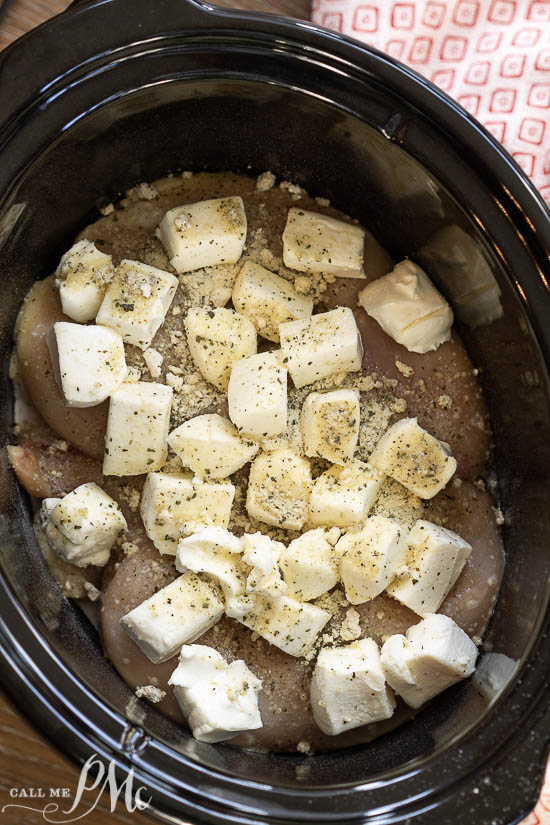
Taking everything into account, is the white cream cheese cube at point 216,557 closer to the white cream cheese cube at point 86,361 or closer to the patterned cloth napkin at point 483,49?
the white cream cheese cube at point 86,361

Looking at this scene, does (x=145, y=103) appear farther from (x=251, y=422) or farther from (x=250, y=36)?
(x=251, y=422)

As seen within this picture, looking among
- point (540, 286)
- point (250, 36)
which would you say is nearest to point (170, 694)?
point (540, 286)

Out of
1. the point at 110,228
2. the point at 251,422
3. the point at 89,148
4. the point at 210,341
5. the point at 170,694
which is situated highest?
the point at 89,148

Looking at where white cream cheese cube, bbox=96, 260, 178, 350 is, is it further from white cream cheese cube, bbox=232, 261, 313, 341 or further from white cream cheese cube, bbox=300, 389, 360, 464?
white cream cheese cube, bbox=300, 389, 360, 464

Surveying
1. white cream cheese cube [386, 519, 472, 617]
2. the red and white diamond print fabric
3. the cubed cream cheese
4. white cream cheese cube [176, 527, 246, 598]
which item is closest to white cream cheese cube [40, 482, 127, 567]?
white cream cheese cube [176, 527, 246, 598]

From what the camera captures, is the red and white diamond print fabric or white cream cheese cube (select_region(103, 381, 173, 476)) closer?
white cream cheese cube (select_region(103, 381, 173, 476))
